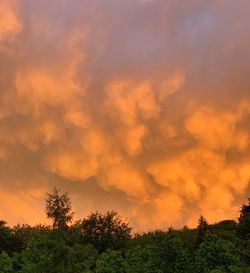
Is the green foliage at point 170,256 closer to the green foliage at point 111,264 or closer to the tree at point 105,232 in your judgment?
the green foliage at point 111,264

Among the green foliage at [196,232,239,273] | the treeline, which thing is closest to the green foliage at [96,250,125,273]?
the treeline

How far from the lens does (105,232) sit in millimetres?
115438

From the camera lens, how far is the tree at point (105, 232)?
113m

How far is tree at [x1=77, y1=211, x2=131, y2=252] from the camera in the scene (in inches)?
4441

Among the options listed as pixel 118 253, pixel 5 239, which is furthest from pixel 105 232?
pixel 118 253

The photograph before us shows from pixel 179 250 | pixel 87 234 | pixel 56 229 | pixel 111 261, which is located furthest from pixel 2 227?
pixel 56 229

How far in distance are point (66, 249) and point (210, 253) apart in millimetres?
21997

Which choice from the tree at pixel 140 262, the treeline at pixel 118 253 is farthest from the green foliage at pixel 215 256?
the tree at pixel 140 262

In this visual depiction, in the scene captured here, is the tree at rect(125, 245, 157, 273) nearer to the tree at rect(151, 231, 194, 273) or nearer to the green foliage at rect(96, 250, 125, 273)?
the tree at rect(151, 231, 194, 273)

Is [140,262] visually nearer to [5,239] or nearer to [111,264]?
[111,264]

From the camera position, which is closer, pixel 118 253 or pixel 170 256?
pixel 170 256

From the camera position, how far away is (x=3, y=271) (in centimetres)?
7562

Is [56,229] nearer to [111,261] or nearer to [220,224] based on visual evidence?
[111,261]

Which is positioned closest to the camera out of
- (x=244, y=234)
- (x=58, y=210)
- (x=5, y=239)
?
(x=58, y=210)
